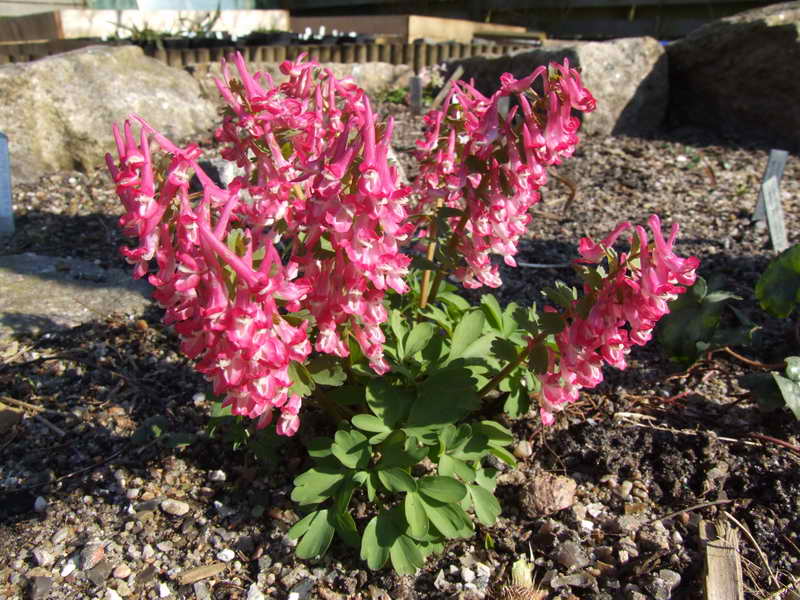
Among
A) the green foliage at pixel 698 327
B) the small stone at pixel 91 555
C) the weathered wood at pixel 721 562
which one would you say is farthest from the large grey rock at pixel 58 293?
the weathered wood at pixel 721 562

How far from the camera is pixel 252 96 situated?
179 cm

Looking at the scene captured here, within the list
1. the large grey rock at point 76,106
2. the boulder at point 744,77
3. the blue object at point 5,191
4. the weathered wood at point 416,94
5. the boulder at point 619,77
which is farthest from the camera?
the weathered wood at point 416,94

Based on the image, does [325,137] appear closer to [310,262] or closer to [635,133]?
[310,262]

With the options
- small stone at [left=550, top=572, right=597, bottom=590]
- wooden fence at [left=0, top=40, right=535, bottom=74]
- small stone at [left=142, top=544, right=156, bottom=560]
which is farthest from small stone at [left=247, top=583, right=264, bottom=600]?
wooden fence at [left=0, top=40, right=535, bottom=74]

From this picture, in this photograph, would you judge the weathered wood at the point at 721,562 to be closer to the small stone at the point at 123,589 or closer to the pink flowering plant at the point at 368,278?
the pink flowering plant at the point at 368,278

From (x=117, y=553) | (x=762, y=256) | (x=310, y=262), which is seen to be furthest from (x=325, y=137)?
(x=762, y=256)

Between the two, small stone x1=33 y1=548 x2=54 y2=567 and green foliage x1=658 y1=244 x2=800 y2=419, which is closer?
small stone x1=33 y1=548 x2=54 y2=567

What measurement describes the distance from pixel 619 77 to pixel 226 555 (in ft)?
20.6

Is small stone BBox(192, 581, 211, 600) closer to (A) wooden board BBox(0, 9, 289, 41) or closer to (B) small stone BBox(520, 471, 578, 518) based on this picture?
(B) small stone BBox(520, 471, 578, 518)

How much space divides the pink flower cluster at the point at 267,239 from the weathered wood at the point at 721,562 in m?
1.39

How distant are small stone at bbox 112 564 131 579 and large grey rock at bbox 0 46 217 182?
4.27 metres

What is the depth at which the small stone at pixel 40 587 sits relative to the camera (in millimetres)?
2107

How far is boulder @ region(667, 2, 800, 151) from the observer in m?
6.36

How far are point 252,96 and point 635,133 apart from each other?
234 inches
